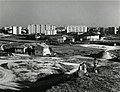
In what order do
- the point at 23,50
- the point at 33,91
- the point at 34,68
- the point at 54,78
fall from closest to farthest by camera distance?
the point at 33,91 → the point at 54,78 → the point at 34,68 → the point at 23,50

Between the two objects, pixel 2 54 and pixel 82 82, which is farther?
pixel 2 54

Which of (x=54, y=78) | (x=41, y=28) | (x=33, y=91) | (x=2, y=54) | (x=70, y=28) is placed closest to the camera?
(x=33, y=91)

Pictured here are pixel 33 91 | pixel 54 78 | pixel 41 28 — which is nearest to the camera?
pixel 33 91

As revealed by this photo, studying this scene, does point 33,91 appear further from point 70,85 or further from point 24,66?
point 24,66

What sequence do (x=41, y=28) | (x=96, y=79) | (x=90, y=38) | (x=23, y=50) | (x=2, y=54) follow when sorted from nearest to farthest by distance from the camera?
(x=96, y=79)
(x=2, y=54)
(x=23, y=50)
(x=90, y=38)
(x=41, y=28)

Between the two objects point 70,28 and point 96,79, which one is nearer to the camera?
point 96,79

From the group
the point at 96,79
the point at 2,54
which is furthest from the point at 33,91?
the point at 2,54

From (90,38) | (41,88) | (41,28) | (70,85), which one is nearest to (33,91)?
(41,88)

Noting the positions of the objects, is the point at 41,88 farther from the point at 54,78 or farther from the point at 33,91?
the point at 54,78

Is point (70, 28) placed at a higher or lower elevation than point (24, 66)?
higher
